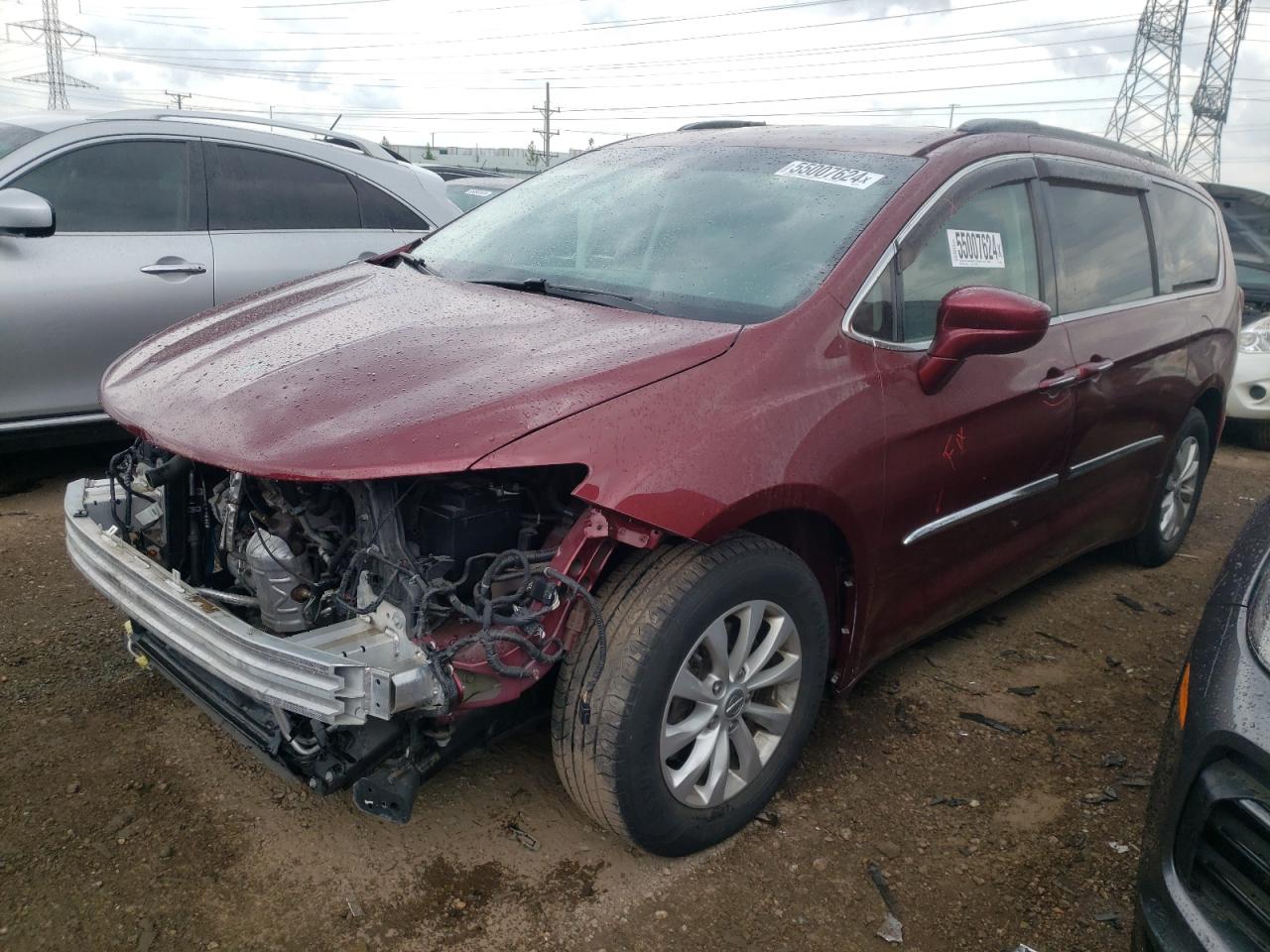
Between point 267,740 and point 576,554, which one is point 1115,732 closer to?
point 576,554

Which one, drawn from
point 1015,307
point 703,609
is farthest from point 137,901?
point 1015,307

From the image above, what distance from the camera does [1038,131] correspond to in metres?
3.40

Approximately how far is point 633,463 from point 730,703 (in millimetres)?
670

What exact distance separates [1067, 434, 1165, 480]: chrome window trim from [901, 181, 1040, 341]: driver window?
2.00ft

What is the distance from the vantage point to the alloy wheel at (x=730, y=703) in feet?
7.48

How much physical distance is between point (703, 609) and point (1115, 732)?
5.64 feet

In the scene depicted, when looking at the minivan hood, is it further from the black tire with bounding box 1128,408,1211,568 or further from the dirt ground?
the black tire with bounding box 1128,408,1211,568

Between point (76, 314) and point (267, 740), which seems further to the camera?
point (76, 314)

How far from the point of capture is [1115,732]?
3139mm

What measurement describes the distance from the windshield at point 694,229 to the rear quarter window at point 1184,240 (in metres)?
1.68

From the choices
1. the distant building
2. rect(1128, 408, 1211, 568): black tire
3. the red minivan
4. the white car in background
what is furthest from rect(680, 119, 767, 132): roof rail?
the distant building

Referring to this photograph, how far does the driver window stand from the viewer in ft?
8.91

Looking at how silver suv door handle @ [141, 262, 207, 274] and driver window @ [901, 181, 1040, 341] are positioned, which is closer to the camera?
driver window @ [901, 181, 1040, 341]

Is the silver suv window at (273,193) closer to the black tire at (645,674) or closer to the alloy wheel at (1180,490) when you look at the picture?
the black tire at (645,674)
